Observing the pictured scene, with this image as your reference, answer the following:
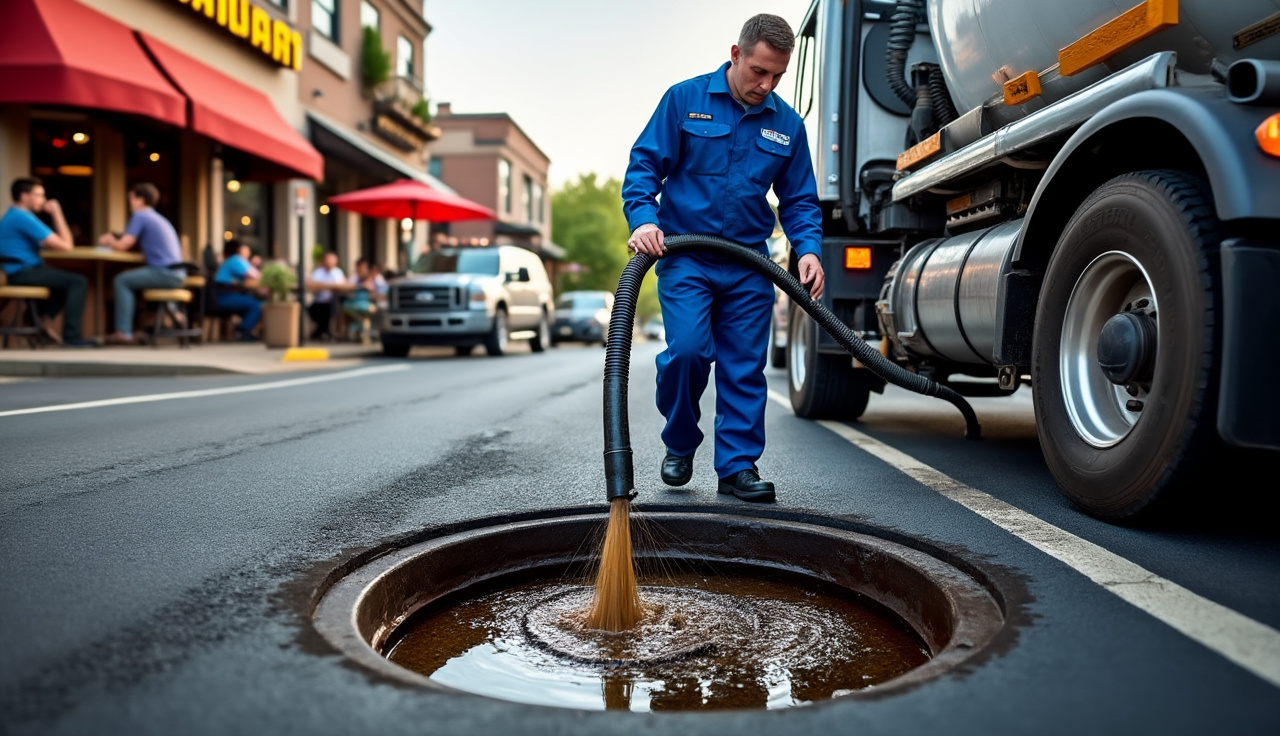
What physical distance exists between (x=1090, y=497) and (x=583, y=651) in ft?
5.88

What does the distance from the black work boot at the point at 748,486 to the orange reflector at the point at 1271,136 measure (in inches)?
73.2

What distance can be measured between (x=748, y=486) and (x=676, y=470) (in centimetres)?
40

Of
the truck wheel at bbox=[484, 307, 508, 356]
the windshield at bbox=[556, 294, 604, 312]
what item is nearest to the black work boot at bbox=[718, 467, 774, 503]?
the truck wheel at bbox=[484, 307, 508, 356]

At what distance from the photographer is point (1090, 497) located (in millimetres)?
3340

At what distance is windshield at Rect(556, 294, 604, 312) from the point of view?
27688 millimetres

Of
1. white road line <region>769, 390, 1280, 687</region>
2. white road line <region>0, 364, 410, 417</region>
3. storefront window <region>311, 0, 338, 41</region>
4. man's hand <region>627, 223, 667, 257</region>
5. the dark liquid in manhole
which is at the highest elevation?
storefront window <region>311, 0, 338, 41</region>

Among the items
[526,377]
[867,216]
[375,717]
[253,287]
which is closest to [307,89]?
[253,287]

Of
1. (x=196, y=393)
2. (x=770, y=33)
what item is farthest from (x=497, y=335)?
(x=770, y=33)

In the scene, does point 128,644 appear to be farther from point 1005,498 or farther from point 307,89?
point 307,89

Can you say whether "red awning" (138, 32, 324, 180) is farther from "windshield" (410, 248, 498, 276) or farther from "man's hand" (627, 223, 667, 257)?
"man's hand" (627, 223, 667, 257)

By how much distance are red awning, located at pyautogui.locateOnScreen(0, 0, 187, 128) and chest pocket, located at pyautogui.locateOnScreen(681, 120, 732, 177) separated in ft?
33.4

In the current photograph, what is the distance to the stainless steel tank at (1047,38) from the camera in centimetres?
318

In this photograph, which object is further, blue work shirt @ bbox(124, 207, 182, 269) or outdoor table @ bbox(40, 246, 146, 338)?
blue work shirt @ bbox(124, 207, 182, 269)

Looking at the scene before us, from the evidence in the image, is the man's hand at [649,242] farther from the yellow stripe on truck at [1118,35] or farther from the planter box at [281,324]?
the planter box at [281,324]
